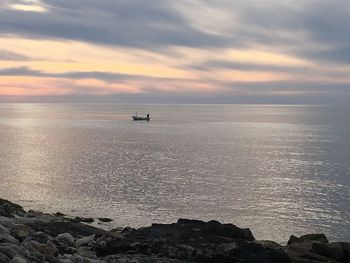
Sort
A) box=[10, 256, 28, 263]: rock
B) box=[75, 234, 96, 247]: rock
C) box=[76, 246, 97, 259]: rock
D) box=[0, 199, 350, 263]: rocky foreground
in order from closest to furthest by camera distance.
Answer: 1. box=[10, 256, 28, 263]: rock
2. box=[0, 199, 350, 263]: rocky foreground
3. box=[76, 246, 97, 259]: rock
4. box=[75, 234, 96, 247]: rock

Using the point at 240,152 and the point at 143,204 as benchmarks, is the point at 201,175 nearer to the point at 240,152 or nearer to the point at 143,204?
the point at 143,204

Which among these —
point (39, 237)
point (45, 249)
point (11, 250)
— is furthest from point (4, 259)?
point (39, 237)

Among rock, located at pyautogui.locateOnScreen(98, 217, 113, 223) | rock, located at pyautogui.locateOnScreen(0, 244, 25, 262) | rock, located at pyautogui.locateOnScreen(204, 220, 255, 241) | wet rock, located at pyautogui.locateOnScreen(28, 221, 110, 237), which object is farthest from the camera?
rock, located at pyautogui.locateOnScreen(98, 217, 113, 223)

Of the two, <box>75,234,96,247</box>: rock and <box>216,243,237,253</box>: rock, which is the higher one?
<box>216,243,237,253</box>: rock

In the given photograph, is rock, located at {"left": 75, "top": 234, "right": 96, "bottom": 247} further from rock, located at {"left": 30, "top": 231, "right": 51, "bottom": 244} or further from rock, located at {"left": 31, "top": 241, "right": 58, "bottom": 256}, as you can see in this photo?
rock, located at {"left": 31, "top": 241, "right": 58, "bottom": 256}

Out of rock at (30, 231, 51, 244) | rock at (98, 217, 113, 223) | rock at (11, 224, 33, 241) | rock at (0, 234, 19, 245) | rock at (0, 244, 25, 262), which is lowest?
rock at (98, 217, 113, 223)

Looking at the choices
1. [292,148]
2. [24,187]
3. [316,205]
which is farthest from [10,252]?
[292,148]

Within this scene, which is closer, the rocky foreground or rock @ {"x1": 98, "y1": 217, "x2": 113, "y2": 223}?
the rocky foreground

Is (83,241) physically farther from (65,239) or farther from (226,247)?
(226,247)

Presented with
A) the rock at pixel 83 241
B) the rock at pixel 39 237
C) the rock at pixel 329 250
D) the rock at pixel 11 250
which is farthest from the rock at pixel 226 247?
the rock at pixel 329 250

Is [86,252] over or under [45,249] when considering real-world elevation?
under

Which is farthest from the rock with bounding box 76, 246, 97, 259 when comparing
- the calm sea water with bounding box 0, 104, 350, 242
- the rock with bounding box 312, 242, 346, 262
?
the calm sea water with bounding box 0, 104, 350, 242

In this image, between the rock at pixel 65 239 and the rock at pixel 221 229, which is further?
the rock at pixel 221 229

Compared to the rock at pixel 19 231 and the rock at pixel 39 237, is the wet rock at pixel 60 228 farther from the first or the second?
the rock at pixel 39 237
